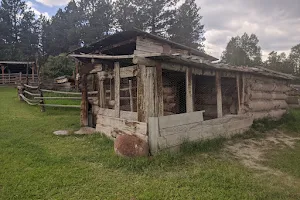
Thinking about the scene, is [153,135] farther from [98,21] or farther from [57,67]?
[98,21]

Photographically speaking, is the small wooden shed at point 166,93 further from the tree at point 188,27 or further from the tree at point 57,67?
the tree at point 188,27

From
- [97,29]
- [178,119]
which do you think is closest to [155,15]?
[97,29]

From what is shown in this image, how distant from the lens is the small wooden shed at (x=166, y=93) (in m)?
4.75

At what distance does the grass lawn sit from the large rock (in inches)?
7.0

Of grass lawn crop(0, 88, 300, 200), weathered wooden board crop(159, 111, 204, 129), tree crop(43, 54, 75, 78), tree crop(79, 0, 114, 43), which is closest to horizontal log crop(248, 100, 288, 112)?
grass lawn crop(0, 88, 300, 200)

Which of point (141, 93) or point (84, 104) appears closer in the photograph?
point (141, 93)

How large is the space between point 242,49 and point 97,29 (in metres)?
26.3

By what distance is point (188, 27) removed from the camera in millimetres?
26141

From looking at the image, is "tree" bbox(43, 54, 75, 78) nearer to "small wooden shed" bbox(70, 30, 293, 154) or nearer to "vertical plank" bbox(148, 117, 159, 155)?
"small wooden shed" bbox(70, 30, 293, 154)

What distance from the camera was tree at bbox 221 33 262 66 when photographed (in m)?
38.5

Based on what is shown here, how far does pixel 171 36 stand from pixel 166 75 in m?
19.0

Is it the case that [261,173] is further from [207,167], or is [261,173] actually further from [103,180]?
[103,180]

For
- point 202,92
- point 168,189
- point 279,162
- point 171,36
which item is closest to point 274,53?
point 171,36

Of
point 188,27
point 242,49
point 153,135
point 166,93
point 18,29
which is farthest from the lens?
point 242,49
